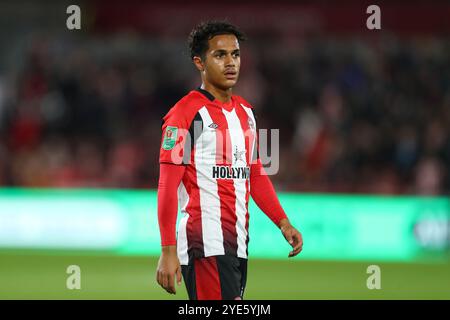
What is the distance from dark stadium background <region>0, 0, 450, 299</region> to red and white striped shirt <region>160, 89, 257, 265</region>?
17.2 ft

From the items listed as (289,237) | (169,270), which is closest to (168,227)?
(169,270)

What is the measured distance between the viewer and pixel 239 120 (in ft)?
15.1

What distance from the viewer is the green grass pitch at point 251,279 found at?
8.24 metres

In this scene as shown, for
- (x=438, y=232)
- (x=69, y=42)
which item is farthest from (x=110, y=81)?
(x=438, y=232)

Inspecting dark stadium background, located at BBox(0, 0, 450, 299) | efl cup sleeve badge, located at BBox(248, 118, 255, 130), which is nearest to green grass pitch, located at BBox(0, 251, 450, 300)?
dark stadium background, located at BBox(0, 0, 450, 299)

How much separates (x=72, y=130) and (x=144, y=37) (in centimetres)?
291

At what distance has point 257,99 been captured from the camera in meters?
14.3

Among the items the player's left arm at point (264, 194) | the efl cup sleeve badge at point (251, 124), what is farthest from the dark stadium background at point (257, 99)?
the efl cup sleeve badge at point (251, 124)

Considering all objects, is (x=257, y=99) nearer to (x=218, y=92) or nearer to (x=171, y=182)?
(x=218, y=92)

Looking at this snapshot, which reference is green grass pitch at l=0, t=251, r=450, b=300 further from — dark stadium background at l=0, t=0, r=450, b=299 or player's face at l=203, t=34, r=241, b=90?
player's face at l=203, t=34, r=241, b=90

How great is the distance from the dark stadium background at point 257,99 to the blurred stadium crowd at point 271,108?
2 centimetres

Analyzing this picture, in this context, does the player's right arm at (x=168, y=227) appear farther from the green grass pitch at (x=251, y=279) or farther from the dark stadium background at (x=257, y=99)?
the dark stadium background at (x=257, y=99)

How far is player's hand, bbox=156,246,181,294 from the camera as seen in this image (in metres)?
4.18

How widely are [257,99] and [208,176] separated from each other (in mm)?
9931
